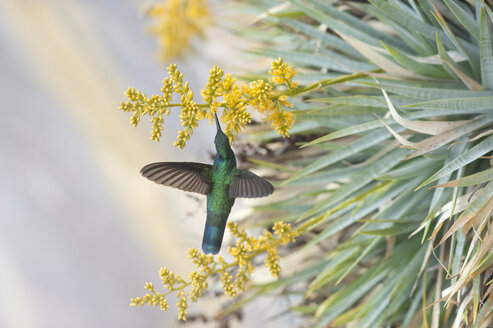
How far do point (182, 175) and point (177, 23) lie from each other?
61.6 inches

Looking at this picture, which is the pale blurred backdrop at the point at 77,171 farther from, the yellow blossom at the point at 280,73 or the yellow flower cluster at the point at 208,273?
the yellow blossom at the point at 280,73

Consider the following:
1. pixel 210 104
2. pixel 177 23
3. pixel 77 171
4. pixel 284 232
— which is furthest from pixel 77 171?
pixel 210 104

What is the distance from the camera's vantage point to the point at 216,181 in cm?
63

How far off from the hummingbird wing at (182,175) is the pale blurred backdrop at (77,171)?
1.97 m

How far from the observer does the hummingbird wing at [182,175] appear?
56cm

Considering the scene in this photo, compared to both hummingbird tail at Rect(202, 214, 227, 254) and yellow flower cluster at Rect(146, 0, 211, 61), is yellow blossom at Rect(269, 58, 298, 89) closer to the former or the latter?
hummingbird tail at Rect(202, 214, 227, 254)

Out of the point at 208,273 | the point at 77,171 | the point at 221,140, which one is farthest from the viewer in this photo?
the point at 77,171

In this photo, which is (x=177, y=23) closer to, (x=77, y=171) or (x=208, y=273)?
(x=77, y=171)

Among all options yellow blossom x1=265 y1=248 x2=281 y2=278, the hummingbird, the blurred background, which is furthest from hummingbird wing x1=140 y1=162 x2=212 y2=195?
the blurred background

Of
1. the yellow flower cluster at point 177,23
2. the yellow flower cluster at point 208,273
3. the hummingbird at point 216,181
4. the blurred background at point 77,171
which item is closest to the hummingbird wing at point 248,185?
the hummingbird at point 216,181

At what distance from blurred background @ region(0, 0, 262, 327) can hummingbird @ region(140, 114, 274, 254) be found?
1961 mm

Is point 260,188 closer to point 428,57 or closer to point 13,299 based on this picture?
point 428,57

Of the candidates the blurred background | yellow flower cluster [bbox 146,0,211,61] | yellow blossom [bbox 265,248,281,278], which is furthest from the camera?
the blurred background

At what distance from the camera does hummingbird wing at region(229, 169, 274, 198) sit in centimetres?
57
